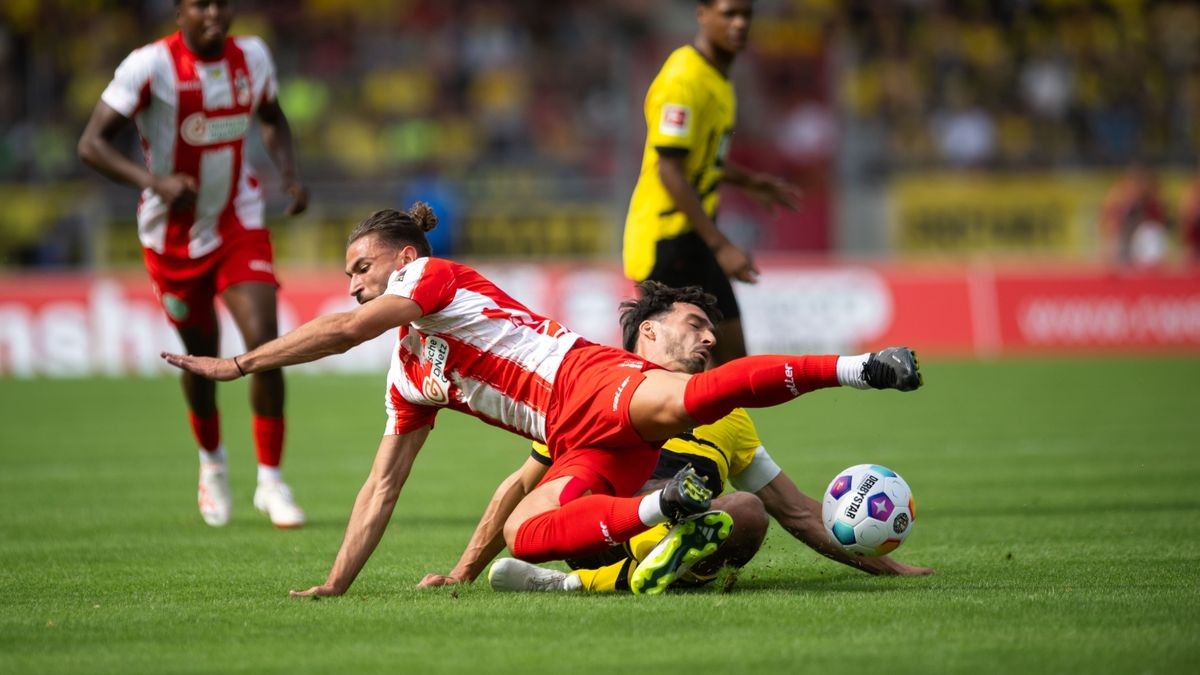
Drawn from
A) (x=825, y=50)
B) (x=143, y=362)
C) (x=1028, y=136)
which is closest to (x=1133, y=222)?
(x=1028, y=136)

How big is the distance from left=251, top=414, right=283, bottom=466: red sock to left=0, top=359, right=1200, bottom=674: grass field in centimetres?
38

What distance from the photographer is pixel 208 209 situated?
8.74 meters

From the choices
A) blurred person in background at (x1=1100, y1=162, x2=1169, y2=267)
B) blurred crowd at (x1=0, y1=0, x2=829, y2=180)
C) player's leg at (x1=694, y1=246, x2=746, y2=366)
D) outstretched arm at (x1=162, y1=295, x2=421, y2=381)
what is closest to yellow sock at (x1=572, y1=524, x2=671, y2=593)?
outstretched arm at (x1=162, y1=295, x2=421, y2=381)

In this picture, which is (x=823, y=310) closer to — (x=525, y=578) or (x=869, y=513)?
(x=869, y=513)

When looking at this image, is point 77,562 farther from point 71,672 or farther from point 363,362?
point 363,362

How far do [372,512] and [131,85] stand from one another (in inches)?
138

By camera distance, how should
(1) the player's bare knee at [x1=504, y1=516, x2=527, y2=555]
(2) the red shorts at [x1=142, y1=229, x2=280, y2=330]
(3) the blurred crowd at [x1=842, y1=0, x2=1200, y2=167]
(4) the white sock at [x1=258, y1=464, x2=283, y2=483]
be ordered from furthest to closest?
1. (3) the blurred crowd at [x1=842, y1=0, x2=1200, y2=167]
2. (2) the red shorts at [x1=142, y1=229, x2=280, y2=330]
3. (4) the white sock at [x1=258, y1=464, x2=283, y2=483]
4. (1) the player's bare knee at [x1=504, y1=516, x2=527, y2=555]

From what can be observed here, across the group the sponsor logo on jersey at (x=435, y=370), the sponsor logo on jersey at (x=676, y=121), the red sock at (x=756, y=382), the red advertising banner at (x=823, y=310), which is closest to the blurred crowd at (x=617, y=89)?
the red advertising banner at (x=823, y=310)

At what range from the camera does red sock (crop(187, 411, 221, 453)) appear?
872 cm

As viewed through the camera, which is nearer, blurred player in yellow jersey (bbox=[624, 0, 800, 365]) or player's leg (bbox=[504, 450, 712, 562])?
player's leg (bbox=[504, 450, 712, 562])

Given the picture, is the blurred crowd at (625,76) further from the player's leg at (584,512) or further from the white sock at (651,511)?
the white sock at (651,511)

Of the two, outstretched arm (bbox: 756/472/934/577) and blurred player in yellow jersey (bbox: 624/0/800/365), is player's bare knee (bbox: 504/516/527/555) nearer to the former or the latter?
outstretched arm (bbox: 756/472/934/577)

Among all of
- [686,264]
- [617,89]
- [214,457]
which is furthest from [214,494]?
[617,89]

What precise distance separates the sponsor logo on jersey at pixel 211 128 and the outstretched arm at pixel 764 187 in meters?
2.71
